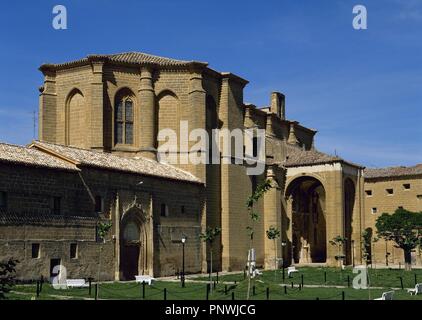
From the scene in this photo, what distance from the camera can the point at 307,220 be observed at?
6494cm

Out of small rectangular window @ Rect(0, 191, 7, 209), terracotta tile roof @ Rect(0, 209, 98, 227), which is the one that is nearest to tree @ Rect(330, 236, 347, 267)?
terracotta tile roof @ Rect(0, 209, 98, 227)

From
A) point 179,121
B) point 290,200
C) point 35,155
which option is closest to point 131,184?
point 35,155

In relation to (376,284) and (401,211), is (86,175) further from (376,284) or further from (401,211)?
(401,211)

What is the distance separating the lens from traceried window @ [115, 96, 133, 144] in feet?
153

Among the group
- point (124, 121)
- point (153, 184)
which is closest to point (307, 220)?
point (124, 121)

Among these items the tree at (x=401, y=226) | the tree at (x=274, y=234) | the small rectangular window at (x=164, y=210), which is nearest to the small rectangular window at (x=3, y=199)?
the small rectangular window at (x=164, y=210)

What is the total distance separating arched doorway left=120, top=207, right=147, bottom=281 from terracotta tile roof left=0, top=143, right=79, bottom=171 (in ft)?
18.1

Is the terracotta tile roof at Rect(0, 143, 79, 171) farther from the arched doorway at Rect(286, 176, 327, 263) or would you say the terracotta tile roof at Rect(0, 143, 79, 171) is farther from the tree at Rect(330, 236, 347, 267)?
the arched doorway at Rect(286, 176, 327, 263)

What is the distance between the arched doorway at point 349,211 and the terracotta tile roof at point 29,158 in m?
33.9

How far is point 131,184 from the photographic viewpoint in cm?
3734

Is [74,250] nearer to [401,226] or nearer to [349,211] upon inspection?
[401,226]

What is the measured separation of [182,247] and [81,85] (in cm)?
1444

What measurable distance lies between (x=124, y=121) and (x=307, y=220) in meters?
25.9
